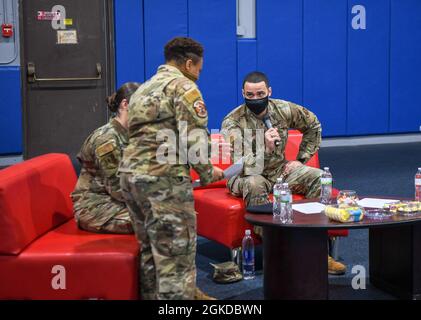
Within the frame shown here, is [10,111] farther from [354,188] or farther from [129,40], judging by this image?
[354,188]


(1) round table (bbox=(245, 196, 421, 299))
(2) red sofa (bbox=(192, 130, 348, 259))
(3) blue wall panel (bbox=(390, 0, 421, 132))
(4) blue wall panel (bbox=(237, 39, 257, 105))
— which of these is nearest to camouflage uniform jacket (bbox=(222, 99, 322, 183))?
(2) red sofa (bbox=(192, 130, 348, 259))

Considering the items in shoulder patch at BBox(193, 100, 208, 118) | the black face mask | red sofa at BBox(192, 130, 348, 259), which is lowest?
red sofa at BBox(192, 130, 348, 259)

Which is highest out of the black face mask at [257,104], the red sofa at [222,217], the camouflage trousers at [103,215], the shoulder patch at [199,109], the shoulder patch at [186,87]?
the shoulder patch at [186,87]

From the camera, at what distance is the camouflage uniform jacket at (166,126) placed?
2.84 m

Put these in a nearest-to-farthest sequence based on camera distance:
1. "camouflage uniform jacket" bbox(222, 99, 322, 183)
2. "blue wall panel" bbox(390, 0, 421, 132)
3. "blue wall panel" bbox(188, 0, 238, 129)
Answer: "camouflage uniform jacket" bbox(222, 99, 322, 183), "blue wall panel" bbox(188, 0, 238, 129), "blue wall panel" bbox(390, 0, 421, 132)

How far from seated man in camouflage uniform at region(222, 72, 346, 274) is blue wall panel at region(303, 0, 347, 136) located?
15.0ft

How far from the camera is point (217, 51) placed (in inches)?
333

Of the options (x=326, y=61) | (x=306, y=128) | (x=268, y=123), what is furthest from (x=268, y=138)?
(x=326, y=61)

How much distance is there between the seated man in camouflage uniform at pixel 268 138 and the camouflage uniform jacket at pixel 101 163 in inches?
37.9

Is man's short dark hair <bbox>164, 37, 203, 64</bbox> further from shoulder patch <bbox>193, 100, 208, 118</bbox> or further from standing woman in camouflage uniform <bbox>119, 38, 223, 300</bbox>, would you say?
shoulder patch <bbox>193, 100, 208, 118</bbox>

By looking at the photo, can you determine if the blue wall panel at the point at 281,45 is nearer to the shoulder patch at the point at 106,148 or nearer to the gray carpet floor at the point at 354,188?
the gray carpet floor at the point at 354,188

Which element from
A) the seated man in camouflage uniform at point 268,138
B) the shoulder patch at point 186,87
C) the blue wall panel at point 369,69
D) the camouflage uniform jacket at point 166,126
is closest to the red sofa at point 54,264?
the camouflage uniform jacket at point 166,126

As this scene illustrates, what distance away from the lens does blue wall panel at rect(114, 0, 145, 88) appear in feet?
26.1

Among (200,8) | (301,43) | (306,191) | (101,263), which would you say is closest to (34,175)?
(101,263)
